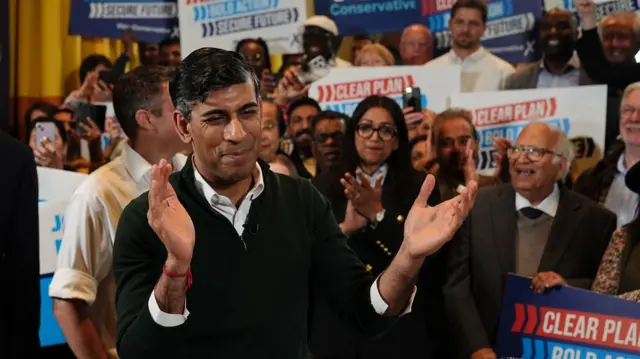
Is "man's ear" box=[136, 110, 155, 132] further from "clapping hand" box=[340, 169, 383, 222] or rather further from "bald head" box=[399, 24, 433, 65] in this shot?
"bald head" box=[399, 24, 433, 65]

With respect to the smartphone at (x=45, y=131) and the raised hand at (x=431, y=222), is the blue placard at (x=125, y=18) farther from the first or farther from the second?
the raised hand at (x=431, y=222)

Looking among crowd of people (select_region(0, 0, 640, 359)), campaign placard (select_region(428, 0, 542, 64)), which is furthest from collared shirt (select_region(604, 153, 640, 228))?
campaign placard (select_region(428, 0, 542, 64))

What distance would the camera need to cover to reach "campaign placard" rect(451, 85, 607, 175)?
4.34 m

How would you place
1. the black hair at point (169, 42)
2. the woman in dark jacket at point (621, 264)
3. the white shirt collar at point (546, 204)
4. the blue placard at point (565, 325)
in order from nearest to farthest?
the blue placard at point (565, 325), the woman in dark jacket at point (621, 264), the white shirt collar at point (546, 204), the black hair at point (169, 42)

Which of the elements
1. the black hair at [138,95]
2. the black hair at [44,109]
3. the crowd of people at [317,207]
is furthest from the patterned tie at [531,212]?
the black hair at [44,109]

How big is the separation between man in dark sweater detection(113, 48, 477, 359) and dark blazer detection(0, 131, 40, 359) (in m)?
0.37

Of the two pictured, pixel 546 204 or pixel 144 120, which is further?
pixel 546 204

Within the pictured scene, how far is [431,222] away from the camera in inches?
70.6

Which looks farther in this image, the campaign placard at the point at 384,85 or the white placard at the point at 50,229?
the campaign placard at the point at 384,85

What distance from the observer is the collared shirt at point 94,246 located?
97.7 inches

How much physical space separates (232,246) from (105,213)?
86 cm

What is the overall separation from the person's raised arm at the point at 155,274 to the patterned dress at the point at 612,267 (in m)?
1.85

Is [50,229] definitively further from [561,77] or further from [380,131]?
[561,77]

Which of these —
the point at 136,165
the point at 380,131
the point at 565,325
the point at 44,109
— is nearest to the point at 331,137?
the point at 380,131
